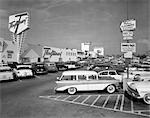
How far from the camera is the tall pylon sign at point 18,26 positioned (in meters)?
40.1

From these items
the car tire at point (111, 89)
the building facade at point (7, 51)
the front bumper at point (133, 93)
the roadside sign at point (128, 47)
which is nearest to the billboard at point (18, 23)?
the building facade at point (7, 51)

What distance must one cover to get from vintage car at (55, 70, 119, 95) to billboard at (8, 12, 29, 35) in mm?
32370

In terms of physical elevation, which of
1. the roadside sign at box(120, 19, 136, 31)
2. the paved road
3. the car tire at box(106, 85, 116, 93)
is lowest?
the paved road

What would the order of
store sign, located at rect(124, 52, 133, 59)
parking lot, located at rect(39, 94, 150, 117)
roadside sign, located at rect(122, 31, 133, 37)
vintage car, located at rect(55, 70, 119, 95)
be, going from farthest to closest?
1. vintage car, located at rect(55, 70, 119, 95)
2. roadside sign, located at rect(122, 31, 133, 37)
3. store sign, located at rect(124, 52, 133, 59)
4. parking lot, located at rect(39, 94, 150, 117)

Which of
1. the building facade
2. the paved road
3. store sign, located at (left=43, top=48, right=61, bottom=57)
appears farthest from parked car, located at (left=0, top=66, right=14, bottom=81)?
store sign, located at (left=43, top=48, right=61, bottom=57)

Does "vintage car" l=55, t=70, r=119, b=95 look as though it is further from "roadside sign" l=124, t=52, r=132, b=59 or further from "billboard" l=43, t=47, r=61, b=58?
"billboard" l=43, t=47, r=61, b=58

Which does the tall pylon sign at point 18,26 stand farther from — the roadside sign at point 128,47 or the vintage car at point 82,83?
the roadside sign at point 128,47

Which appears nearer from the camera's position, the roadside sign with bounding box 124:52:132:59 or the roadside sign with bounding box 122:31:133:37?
the roadside sign with bounding box 124:52:132:59

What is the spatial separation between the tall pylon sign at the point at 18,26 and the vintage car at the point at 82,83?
106ft

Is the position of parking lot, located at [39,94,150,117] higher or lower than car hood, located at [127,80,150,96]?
lower

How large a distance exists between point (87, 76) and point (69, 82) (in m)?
1.31

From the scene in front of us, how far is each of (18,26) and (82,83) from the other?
113 ft

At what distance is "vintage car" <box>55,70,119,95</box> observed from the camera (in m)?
11.0

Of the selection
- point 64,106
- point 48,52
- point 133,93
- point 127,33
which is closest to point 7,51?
point 48,52
